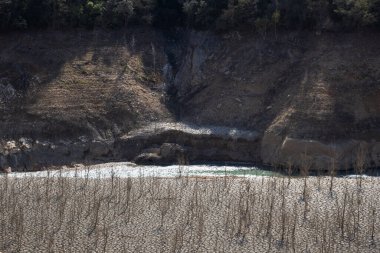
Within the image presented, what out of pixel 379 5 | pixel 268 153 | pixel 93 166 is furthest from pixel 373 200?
pixel 379 5

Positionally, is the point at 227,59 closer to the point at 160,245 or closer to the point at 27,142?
the point at 27,142

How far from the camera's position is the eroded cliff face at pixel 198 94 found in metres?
32.4

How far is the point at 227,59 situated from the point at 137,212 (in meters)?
19.8

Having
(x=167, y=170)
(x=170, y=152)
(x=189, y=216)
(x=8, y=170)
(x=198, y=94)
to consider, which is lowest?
(x=8, y=170)

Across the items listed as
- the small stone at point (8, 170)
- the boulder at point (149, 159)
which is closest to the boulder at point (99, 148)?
the boulder at point (149, 159)

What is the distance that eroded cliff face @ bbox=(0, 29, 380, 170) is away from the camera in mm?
32375

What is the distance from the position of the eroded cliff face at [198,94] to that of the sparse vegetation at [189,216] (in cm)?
894

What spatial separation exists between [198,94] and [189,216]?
1899 cm

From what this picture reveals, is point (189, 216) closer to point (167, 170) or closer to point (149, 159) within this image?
point (167, 170)

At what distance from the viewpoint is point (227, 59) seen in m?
38.5

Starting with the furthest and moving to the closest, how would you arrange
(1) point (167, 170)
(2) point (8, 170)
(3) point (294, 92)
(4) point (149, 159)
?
(3) point (294, 92) < (4) point (149, 159) < (2) point (8, 170) < (1) point (167, 170)

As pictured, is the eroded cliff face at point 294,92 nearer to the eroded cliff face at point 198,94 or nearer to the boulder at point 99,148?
the eroded cliff face at point 198,94

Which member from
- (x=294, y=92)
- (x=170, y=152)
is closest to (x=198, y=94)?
(x=170, y=152)

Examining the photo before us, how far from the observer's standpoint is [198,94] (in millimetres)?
37938
